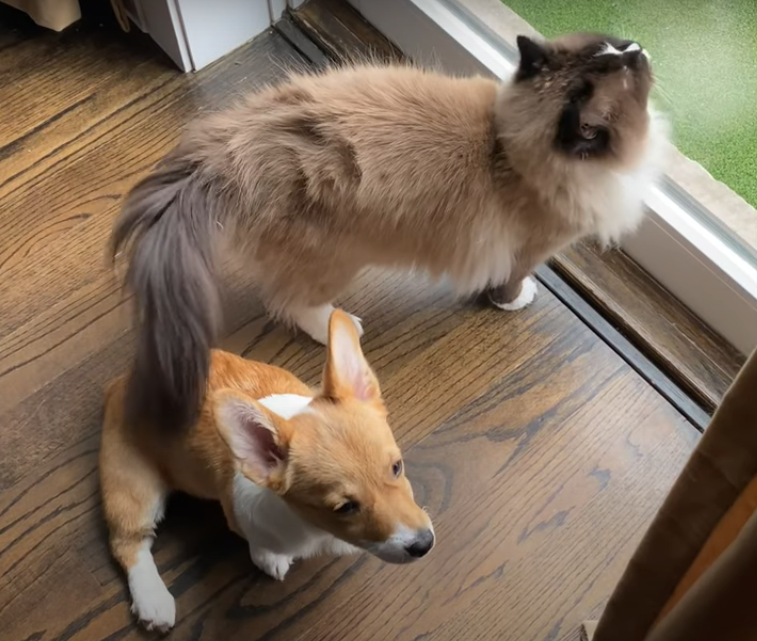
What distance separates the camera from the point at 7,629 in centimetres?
118

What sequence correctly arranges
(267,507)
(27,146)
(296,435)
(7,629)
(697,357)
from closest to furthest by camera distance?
(296,435) < (267,507) < (7,629) < (697,357) < (27,146)

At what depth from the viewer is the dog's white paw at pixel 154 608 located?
1154 millimetres

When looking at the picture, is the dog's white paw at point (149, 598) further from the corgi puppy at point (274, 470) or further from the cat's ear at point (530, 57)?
the cat's ear at point (530, 57)

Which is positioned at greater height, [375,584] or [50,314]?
[50,314]

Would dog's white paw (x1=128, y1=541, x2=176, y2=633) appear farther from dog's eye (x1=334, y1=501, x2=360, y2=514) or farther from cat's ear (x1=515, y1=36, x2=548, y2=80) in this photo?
cat's ear (x1=515, y1=36, x2=548, y2=80)

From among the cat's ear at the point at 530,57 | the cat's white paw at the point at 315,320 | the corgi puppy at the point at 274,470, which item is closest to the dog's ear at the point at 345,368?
the corgi puppy at the point at 274,470

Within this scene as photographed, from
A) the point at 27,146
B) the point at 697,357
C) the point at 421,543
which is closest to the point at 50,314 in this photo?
the point at 27,146

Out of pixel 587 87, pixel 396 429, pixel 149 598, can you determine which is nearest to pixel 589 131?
pixel 587 87

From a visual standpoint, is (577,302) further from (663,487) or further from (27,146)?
(27,146)

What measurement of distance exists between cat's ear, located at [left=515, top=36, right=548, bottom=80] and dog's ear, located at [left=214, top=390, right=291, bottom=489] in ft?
1.84

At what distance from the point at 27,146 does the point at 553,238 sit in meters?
1.01

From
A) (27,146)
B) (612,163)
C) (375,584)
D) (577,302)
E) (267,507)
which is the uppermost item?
(612,163)

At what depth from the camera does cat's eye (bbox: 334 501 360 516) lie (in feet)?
3.04

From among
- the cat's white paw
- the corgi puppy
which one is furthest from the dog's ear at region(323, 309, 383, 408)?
the cat's white paw
